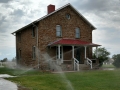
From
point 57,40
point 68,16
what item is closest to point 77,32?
point 68,16

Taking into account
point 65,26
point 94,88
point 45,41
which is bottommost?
point 94,88

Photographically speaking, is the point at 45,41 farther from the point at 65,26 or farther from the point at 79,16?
the point at 79,16

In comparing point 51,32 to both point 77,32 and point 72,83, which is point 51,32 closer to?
point 77,32

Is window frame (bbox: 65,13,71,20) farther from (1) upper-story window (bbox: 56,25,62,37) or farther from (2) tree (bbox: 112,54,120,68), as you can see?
(2) tree (bbox: 112,54,120,68)

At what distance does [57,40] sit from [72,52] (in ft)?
8.32

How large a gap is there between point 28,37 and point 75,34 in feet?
21.5

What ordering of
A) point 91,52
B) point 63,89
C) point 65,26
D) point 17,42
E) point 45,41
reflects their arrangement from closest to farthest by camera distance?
point 63,89 < point 45,41 < point 65,26 < point 91,52 < point 17,42

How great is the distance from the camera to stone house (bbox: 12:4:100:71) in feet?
82.9

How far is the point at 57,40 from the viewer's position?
87.4 ft

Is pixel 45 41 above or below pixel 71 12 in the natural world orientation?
below

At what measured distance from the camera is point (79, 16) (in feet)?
95.1

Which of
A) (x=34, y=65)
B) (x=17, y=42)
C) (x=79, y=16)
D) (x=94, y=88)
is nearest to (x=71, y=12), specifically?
(x=79, y=16)

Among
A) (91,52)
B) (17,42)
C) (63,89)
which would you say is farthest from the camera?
(17,42)

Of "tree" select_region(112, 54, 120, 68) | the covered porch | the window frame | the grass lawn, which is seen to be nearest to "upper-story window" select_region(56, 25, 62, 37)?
the covered porch
